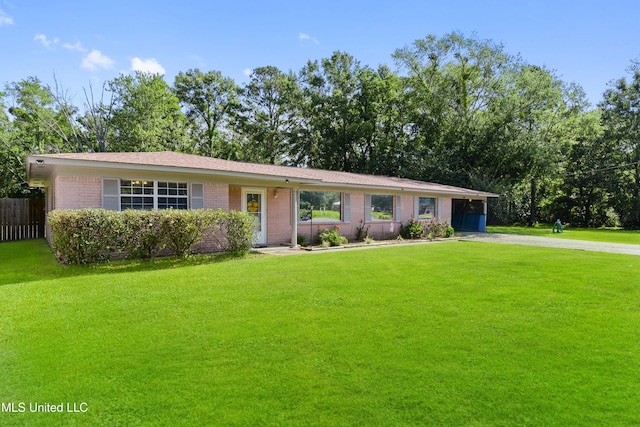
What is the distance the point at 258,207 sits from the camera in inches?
518

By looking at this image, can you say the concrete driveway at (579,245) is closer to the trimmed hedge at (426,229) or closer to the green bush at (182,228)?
the trimmed hedge at (426,229)

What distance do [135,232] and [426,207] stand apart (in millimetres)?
14961

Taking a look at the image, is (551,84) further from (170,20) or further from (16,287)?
(16,287)

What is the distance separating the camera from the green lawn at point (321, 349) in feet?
9.53

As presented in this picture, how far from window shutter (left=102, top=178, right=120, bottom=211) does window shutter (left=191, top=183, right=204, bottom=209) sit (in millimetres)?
2044

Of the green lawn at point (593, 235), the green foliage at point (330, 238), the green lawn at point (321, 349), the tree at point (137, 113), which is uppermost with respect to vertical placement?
the tree at point (137, 113)

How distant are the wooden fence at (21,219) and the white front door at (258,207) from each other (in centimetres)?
1114

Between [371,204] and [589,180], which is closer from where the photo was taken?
[371,204]

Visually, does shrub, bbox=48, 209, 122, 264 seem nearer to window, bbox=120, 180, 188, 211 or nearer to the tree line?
window, bbox=120, 180, 188, 211

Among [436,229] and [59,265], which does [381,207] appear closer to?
[436,229]

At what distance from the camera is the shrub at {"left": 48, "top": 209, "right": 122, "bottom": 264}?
7.97 m

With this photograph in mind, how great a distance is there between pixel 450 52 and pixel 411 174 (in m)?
10.2

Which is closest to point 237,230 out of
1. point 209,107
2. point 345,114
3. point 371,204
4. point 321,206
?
point 321,206

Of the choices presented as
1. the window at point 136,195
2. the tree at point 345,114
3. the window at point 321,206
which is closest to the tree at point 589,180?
the tree at point 345,114
